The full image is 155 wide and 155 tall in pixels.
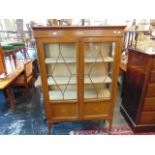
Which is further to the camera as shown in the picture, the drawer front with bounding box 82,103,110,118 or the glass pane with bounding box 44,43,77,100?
the drawer front with bounding box 82,103,110,118

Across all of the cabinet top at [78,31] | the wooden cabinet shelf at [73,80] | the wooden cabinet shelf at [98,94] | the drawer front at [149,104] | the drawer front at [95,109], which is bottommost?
the drawer front at [95,109]

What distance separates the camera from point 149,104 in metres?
1.85

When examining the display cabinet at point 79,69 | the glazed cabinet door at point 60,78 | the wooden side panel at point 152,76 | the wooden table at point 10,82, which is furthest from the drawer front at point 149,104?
the wooden table at point 10,82

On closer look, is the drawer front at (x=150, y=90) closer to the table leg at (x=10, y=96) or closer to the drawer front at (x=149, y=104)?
the drawer front at (x=149, y=104)

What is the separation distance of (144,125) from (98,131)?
25.8 inches

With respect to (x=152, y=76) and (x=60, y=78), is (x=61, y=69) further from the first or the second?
(x=152, y=76)

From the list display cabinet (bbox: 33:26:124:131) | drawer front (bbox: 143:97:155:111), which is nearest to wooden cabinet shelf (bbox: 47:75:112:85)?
display cabinet (bbox: 33:26:124:131)

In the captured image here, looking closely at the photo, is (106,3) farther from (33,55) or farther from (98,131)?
(33,55)

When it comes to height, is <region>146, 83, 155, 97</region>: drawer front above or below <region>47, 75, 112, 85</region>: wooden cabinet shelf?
below

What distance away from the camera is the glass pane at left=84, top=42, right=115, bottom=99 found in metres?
1.71

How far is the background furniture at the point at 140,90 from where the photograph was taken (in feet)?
5.52

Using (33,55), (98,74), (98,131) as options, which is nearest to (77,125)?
(98,131)

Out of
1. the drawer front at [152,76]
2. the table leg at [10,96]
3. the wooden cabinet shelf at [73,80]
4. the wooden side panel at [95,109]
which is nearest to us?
the drawer front at [152,76]

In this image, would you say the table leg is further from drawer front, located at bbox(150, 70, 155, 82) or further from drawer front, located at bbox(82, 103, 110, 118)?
drawer front, located at bbox(150, 70, 155, 82)
